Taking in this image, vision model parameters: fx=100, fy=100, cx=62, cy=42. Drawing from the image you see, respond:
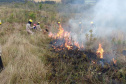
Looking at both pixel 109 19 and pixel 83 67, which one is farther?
pixel 109 19

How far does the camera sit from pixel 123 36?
239 inches

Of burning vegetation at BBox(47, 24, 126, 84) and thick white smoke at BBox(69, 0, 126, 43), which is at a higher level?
thick white smoke at BBox(69, 0, 126, 43)

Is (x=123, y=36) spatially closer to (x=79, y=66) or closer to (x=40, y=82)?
(x=79, y=66)

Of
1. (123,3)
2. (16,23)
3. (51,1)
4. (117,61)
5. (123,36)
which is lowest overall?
(117,61)

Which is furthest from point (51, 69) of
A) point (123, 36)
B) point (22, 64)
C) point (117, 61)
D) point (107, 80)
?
point (123, 36)

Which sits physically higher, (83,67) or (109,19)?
(109,19)

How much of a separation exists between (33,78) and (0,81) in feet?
2.89

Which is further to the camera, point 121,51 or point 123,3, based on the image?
point 123,3

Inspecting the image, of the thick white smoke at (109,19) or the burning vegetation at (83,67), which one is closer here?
the burning vegetation at (83,67)

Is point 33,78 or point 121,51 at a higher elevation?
point 121,51

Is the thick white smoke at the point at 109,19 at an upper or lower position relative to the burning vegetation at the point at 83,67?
upper

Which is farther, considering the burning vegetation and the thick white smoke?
the thick white smoke

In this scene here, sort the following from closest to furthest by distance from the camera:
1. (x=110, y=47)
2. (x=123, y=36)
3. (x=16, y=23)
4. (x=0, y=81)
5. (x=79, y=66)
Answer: (x=0, y=81)
(x=79, y=66)
(x=110, y=47)
(x=123, y=36)
(x=16, y=23)

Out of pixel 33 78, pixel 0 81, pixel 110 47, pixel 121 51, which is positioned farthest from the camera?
pixel 110 47
